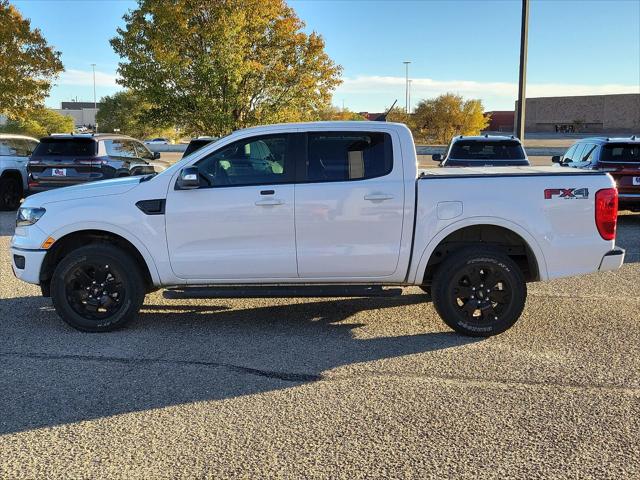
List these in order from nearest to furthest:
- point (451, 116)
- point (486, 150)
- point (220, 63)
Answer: point (486, 150), point (220, 63), point (451, 116)

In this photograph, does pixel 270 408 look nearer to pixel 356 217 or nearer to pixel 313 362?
pixel 313 362

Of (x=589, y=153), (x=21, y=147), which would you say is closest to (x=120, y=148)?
(x=21, y=147)

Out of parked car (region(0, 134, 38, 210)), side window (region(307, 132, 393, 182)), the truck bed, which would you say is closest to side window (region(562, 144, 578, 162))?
the truck bed

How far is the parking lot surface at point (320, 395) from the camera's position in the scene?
3.46 meters

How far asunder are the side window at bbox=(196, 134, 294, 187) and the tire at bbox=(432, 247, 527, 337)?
66.9 inches

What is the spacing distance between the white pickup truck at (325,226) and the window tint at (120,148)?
806 cm

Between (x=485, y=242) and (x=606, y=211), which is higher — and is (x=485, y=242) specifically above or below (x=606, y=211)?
below

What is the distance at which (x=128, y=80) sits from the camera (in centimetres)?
1981

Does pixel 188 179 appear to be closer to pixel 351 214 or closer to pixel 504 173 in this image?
pixel 351 214

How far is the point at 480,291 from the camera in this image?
5.58 meters

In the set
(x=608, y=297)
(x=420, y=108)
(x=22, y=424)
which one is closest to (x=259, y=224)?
(x=22, y=424)

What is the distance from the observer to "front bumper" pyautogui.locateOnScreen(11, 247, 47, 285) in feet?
18.9

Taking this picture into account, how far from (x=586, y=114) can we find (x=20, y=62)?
71774mm

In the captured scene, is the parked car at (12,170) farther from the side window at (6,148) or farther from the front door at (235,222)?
the front door at (235,222)
